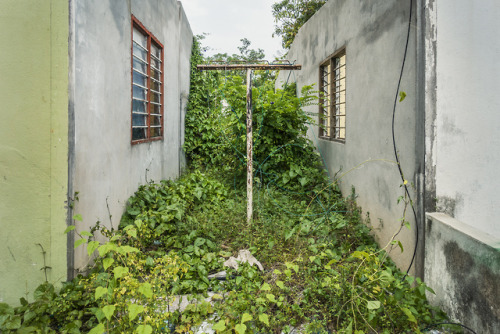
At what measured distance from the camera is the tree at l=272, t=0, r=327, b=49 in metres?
13.5

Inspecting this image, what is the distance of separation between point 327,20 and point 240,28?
3478cm

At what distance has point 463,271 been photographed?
241 cm

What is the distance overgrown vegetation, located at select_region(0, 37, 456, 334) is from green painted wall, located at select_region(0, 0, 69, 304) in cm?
25

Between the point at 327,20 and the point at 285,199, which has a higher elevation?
the point at 327,20

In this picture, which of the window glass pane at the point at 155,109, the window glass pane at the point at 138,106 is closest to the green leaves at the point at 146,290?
the window glass pane at the point at 138,106

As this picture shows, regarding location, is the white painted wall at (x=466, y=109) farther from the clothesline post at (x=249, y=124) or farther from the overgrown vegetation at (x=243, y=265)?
the clothesline post at (x=249, y=124)

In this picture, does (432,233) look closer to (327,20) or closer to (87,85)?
(87,85)

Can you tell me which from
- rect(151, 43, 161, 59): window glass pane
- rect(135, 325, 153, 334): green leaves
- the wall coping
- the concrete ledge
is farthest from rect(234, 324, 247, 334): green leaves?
rect(151, 43, 161, 59): window glass pane

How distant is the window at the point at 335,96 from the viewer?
587cm

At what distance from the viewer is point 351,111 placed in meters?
4.97

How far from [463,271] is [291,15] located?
13.7 metres

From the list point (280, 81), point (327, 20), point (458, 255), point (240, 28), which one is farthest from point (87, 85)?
point (240, 28)

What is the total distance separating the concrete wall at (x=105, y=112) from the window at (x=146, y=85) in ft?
0.50

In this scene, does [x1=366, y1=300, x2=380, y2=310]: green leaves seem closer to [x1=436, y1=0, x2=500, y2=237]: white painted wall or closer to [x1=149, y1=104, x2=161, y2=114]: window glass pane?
[x1=436, y1=0, x2=500, y2=237]: white painted wall
